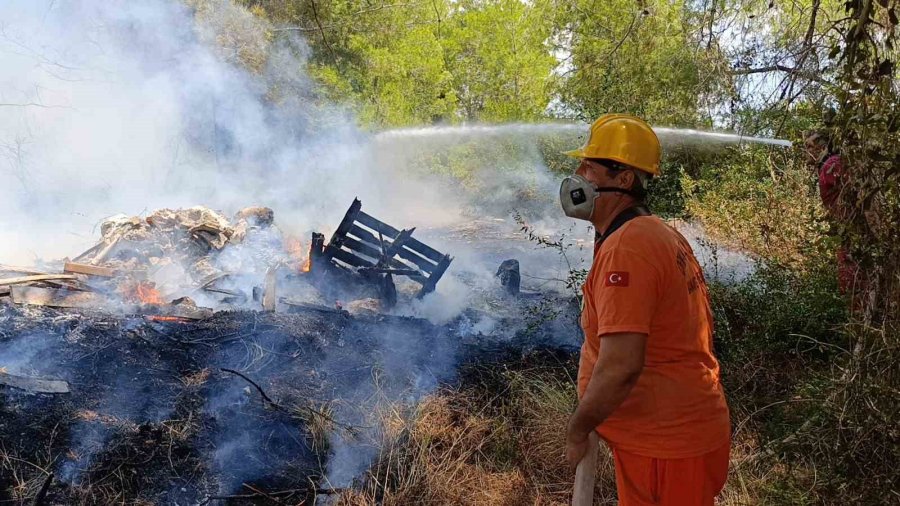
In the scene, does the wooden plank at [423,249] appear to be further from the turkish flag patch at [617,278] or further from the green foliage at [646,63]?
the turkish flag patch at [617,278]

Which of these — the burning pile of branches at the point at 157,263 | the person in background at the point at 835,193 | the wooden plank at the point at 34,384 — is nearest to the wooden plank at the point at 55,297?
the burning pile of branches at the point at 157,263

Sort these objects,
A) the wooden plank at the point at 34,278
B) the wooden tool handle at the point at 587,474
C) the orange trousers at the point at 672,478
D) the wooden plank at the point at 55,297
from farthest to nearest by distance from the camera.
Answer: the wooden plank at the point at 34,278 → the wooden plank at the point at 55,297 → the wooden tool handle at the point at 587,474 → the orange trousers at the point at 672,478

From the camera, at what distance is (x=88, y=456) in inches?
150

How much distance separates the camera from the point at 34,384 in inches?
172

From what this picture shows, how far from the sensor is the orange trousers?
6.63ft

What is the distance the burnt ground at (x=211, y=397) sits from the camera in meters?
3.71

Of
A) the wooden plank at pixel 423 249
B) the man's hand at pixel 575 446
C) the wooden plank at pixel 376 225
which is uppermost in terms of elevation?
the man's hand at pixel 575 446

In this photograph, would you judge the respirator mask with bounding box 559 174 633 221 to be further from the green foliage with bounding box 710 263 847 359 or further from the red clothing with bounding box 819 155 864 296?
the green foliage with bounding box 710 263 847 359

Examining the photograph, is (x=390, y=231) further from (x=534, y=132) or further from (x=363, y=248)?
(x=534, y=132)

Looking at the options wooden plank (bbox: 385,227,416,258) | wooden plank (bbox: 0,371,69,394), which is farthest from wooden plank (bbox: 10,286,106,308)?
wooden plank (bbox: 385,227,416,258)

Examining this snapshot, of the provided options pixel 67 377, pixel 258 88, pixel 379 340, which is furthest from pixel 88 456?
pixel 258 88

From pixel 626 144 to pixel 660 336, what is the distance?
2.20 feet

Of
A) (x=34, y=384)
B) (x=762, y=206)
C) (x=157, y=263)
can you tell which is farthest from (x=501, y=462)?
(x=157, y=263)

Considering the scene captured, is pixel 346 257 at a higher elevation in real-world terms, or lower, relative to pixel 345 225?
lower
